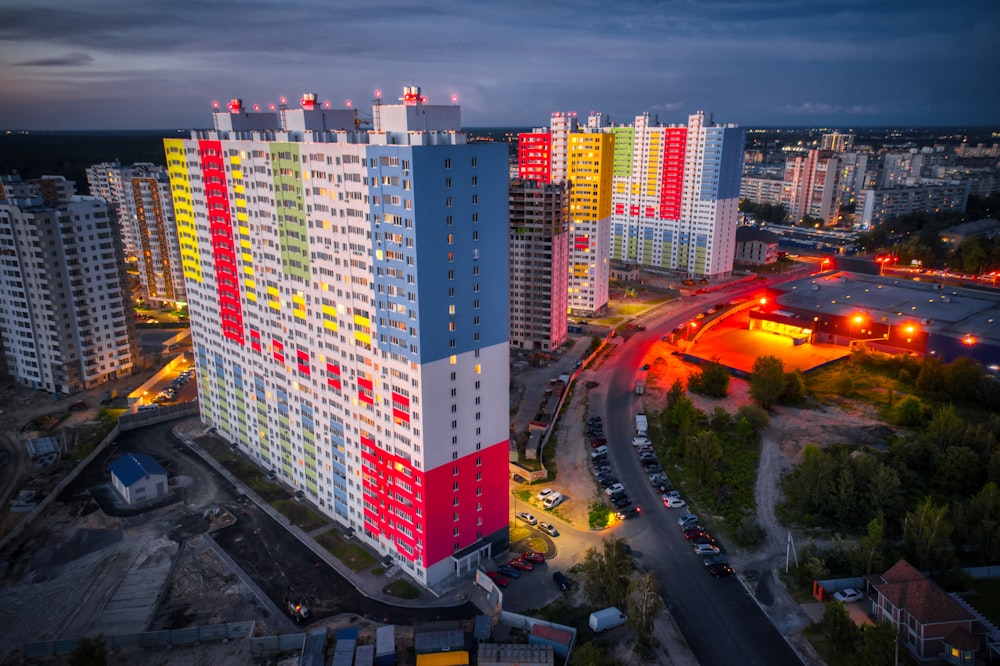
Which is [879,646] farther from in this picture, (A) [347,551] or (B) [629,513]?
(A) [347,551]

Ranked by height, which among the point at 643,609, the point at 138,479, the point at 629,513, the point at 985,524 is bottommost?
the point at 629,513

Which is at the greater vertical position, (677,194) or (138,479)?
(677,194)

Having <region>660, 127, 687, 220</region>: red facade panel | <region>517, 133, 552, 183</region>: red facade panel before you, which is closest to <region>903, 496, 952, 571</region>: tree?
<region>517, 133, 552, 183</region>: red facade panel

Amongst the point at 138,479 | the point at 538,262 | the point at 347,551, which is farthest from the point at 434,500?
the point at 538,262

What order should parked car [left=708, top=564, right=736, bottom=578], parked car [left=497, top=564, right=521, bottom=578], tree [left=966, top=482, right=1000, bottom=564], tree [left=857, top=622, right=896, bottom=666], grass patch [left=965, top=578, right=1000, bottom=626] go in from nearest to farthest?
tree [left=857, top=622, right=896, bottom=666], grass patch [left=965, top=578, right=1000, bottom=626], parked car [left=497, top=564, right=521, bottom=578], tree [left=966, top=482, right=1000, bottom=564], parked car [left=708, top=564, right=736, bottom=578]

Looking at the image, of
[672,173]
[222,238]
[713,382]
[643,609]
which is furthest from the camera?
[672,173]

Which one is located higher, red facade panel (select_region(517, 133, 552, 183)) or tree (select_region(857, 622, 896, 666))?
red facade panel (select_region(517, 133, 552, 183))

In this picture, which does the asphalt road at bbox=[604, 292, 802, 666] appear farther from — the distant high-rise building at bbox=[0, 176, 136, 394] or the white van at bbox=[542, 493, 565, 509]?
the distant high-rise building at bbox=[0, 176, 136, 394]

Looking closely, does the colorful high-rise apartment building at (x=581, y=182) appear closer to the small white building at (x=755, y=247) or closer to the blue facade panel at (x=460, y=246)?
the small white building at (x=755, y=247)
